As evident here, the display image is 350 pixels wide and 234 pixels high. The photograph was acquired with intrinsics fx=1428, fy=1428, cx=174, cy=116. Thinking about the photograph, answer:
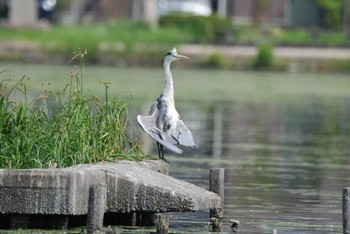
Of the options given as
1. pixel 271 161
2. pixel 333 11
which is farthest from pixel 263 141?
pixel 333 11

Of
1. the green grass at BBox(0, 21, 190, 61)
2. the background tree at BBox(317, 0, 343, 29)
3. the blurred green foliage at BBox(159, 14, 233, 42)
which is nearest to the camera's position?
the green grass at BBox(0, 21, 190, 61)

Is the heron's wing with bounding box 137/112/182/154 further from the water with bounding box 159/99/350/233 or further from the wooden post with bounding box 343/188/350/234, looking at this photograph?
the wooden post with bounding box 343/188/350/234

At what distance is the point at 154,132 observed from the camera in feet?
47.5

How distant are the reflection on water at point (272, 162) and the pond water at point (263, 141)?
13 millimetres

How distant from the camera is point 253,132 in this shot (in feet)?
94.3

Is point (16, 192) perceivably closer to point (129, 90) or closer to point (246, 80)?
point (129, 90)

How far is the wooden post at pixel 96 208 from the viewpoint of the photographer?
39.9ft

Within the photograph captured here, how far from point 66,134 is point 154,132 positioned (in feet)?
3.41

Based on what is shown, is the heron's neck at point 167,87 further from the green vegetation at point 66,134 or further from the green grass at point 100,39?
the green grass at point 100,39

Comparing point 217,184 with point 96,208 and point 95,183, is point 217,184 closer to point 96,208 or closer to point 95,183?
point 95,183

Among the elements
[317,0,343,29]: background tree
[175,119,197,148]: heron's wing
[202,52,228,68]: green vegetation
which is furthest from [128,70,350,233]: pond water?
[317,0,343,29]: background tree

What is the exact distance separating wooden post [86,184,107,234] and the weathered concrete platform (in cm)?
39

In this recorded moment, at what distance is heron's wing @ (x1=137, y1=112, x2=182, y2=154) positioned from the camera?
47.2ft

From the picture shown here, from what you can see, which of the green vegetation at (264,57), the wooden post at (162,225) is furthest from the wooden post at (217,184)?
the green vegetation at (264,57)
